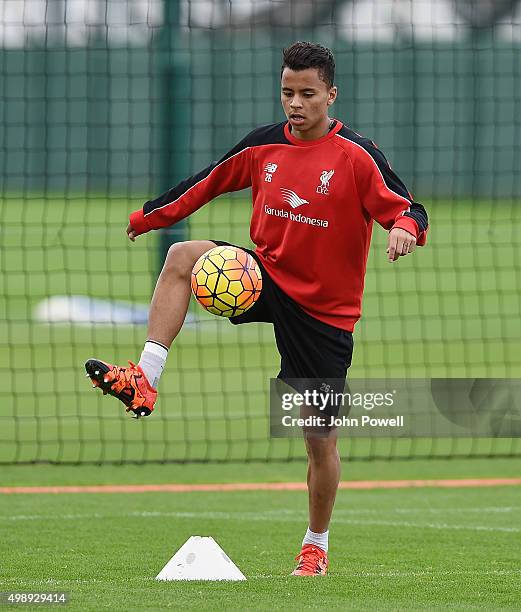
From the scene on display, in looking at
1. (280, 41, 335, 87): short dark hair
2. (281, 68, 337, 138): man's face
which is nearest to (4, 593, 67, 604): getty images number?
(281, 68, 337, 138): man's face

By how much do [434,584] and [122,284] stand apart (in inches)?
766

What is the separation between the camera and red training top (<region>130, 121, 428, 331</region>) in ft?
20.4

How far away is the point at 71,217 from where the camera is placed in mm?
Result: 30422

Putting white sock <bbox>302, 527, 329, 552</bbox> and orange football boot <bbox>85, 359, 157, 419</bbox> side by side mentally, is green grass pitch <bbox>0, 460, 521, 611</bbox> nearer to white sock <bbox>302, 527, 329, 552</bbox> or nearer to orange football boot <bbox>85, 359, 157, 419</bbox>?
white sock <bbox>302, 527, 329, 552</bbox>

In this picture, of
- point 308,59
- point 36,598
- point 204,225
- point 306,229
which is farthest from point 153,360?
point 204,225

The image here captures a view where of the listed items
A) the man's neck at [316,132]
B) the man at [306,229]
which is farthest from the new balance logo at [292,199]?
the man's neck at [316,132]

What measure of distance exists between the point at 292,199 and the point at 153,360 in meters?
1.02

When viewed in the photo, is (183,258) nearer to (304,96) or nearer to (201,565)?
(304,96)

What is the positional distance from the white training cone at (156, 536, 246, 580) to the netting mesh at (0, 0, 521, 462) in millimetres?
4482

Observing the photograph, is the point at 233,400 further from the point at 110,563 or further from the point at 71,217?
the point at 71,217

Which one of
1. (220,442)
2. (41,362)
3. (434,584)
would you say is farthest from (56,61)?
(434,584)

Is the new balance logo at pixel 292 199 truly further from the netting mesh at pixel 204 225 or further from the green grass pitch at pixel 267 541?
the netting mesh at pixel 204 225

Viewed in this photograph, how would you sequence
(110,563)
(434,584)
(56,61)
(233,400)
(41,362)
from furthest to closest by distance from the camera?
(56,61) → (41,362) → (233,400) → (110,563) → (434,584)

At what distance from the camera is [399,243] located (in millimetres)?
5855
